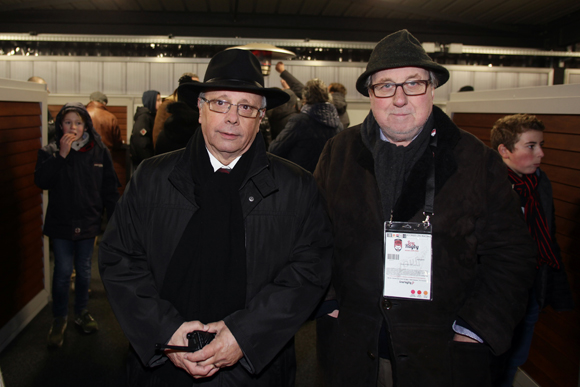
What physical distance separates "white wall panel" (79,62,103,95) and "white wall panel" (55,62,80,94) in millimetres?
78

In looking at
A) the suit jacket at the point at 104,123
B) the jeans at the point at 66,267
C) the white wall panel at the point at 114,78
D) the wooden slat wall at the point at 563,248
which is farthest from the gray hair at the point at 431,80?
the white wall panel at the point at 114,78

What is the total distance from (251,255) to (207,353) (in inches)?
13.4

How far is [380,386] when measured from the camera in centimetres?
158

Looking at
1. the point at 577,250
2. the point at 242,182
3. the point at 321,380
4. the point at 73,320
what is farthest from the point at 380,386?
the point at 73,320

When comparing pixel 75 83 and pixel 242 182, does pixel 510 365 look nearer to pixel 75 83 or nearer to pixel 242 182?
pixel 242 182

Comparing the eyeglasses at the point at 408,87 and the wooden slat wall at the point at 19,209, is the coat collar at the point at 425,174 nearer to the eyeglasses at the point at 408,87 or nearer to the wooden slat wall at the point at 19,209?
the eyeglasses at the point at 408,87

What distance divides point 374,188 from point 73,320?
314 centimetres

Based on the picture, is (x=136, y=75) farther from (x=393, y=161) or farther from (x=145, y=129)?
(x=393, y=161)

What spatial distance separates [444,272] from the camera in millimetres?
1452

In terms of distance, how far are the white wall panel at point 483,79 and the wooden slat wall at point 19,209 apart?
8383 millimetres

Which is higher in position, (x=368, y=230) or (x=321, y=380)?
(x=368, y=230)

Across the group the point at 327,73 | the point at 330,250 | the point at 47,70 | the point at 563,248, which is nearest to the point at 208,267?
the point at 330,250

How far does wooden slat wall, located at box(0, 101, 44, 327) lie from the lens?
2.99 m

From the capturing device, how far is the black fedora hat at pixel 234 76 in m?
1.47
